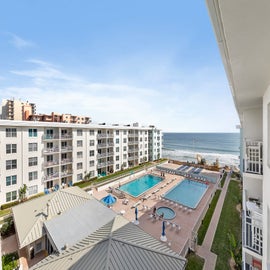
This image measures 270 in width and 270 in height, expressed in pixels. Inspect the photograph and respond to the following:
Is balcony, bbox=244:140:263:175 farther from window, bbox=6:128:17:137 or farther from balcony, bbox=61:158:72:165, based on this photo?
balcony, bbox=61:158:72:165

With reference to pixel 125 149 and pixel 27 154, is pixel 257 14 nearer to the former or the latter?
pixel 27 154

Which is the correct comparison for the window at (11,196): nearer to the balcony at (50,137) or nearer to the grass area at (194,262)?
the balcony at (50,137)

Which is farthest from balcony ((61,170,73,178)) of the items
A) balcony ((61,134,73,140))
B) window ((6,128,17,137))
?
window ((6,128,17,137))

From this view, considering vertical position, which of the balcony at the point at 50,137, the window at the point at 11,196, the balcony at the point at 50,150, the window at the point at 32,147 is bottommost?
the window at the point at 11,196

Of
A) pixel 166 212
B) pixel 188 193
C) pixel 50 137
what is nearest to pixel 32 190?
pixel 50 137

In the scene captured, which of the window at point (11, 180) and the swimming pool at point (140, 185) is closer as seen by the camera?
the window at point (11, 180)

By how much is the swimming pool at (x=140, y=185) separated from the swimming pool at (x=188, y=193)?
3.56 metres

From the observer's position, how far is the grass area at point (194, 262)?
9.98 metres

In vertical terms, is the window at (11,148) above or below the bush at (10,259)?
above

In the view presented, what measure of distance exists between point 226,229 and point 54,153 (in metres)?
23.0

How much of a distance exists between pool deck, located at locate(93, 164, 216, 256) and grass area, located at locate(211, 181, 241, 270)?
173 cm

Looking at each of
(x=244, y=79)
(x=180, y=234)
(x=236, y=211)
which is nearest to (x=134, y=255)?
(x=180, y=234)

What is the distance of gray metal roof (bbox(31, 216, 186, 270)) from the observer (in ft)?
23.3

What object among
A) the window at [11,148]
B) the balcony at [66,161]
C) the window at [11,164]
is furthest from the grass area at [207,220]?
the window at [11,148]
